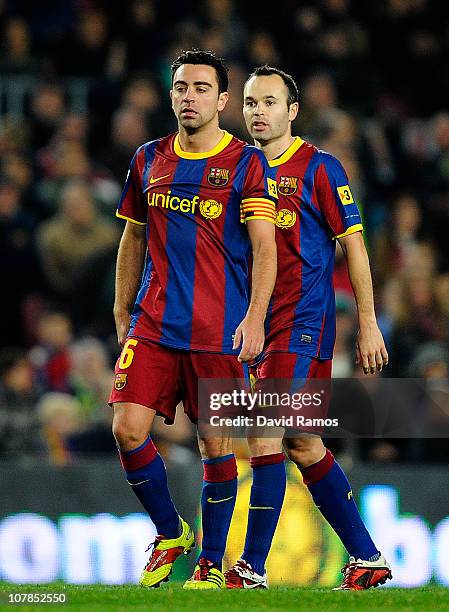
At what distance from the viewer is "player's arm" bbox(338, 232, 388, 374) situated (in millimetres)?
6840

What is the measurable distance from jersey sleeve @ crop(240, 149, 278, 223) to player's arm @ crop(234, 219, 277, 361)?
0.04 m

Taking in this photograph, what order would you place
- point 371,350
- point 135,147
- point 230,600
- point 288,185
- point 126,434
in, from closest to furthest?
1. point 230,600
2. point 126,434
3. point 371,350
4. point 288,185
5. point 135,147

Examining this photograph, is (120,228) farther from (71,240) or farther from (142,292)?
(142,292)

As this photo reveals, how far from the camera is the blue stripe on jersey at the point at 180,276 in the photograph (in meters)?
6.61

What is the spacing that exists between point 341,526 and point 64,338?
4.74 metres

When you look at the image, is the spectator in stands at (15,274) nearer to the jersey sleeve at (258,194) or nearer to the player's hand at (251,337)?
the jersey sleeve at (258,194)

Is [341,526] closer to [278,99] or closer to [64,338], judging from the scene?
[278,99]

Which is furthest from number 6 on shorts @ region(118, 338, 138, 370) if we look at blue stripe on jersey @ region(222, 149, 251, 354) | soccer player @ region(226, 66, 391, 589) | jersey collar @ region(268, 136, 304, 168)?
jersey collar @ region(268, 136, 304, 168)

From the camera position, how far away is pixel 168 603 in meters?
6.03

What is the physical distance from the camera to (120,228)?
12.1 m

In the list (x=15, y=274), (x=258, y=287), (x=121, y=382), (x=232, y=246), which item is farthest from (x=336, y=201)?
(x=15, y=274)

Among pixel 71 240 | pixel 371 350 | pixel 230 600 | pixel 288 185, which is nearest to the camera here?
pixel 230 600

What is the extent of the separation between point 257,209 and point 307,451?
1.24 metres

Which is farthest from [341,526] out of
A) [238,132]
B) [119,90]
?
[119,90]
